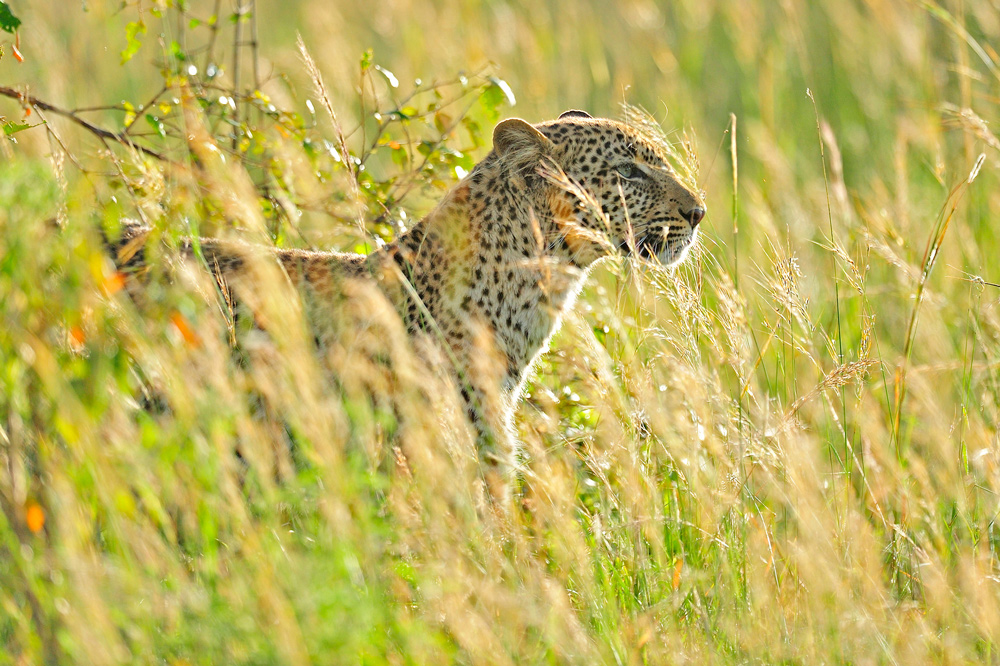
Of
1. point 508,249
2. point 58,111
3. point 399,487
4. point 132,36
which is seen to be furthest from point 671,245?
point 58,111

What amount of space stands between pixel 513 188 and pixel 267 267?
1.90m

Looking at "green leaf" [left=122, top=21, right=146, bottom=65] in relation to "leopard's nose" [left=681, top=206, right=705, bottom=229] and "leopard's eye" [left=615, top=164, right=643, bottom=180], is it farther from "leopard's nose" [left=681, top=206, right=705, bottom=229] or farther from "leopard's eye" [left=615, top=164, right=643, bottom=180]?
"leopard's nose" [left=681, top=206, right=705, bottom=229]

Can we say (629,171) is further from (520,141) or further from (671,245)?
(520,141)

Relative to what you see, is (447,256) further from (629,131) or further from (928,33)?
(928,33)

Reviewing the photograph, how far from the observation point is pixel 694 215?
4.36 m

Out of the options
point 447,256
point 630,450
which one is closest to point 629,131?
point 447,256

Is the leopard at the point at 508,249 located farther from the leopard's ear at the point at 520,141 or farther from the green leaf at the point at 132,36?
the green leaf at the point at 132,36

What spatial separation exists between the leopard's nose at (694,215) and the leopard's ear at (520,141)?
2.13 ft

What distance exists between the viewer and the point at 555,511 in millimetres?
2527

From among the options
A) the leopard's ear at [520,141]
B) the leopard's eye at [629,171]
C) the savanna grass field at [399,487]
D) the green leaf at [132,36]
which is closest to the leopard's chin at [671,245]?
the leopard's eye at [629,171]

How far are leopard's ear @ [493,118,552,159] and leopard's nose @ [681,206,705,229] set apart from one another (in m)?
0.65

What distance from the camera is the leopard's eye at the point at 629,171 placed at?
4.43 metres

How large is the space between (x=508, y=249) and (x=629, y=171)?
672 millimetres

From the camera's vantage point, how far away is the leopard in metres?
4.05
